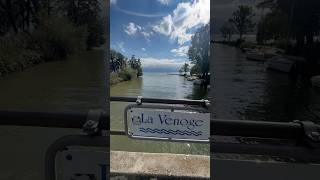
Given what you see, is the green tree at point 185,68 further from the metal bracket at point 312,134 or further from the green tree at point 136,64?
the metal bracket at point 312,134

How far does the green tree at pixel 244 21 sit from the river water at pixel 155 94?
60 centimetres

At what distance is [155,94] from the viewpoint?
990 mm

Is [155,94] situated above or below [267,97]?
above

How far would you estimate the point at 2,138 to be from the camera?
198 centimetres

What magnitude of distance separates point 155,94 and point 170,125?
8 cm

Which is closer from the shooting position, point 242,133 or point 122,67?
point 122,67

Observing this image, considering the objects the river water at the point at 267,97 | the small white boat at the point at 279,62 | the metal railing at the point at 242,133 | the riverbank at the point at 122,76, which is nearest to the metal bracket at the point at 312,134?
the metal railing at the point at 242,133

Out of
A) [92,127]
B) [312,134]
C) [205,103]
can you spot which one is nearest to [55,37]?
[92,127]

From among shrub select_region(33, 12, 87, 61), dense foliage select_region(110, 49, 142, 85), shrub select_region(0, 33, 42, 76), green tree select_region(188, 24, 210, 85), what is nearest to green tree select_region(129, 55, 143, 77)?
dense foliage select_region(110, 49, 142, 85)

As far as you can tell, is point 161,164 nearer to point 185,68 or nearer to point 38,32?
point 185,68

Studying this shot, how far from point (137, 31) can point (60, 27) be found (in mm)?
697

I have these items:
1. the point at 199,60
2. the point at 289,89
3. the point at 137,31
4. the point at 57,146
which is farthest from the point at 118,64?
the point at 289,89

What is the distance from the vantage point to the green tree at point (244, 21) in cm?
158

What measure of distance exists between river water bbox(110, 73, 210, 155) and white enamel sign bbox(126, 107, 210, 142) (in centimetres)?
2
